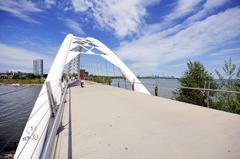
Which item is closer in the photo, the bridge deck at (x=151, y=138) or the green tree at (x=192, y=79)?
the bridge deck at (x=151, y=138)

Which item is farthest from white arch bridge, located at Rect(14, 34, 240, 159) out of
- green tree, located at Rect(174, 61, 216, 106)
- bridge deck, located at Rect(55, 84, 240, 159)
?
green tree, located at Rect(174, 61, 216, 106)

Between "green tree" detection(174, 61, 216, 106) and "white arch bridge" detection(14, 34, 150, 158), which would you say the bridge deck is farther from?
"green tree" detection(174, 61, 216, 106)

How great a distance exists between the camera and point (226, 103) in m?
11.2

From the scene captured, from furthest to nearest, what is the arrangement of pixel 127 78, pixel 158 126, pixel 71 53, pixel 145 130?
pixel 71 53 < pixel 127 78 < pixel 158 126 < pixel 145 130

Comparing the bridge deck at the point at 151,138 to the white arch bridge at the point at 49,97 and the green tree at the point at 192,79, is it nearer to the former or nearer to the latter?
the white arch bridge at the point at 49,97

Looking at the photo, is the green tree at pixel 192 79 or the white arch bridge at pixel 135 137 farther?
the green tree at pixel 192 79

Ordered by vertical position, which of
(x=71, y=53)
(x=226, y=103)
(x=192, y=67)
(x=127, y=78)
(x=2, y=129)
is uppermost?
(x=71, y=53)

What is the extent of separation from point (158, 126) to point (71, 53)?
1793 cm

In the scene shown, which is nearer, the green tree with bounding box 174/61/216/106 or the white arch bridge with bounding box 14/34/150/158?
the white arch bridge with bounding box 14/34/150/158

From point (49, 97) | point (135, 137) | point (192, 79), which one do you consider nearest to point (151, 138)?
point (135, 137)

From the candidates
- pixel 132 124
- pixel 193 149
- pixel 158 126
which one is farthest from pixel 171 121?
pixel 193 149

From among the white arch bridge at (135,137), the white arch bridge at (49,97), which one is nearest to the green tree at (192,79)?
the white arch bridge at (49,97)

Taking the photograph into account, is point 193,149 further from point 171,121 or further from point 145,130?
point 171,121

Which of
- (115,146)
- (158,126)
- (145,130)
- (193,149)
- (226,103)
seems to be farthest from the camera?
(226,103)
